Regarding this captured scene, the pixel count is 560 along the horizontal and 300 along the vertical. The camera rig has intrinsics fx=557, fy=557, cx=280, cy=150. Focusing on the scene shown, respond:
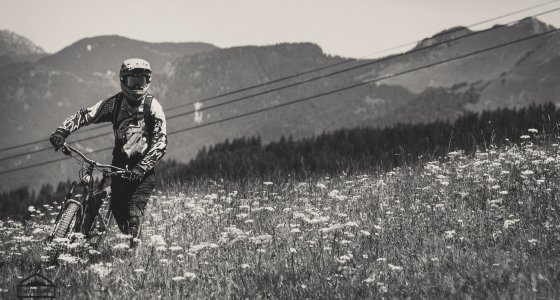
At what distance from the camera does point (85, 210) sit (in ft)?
22.0

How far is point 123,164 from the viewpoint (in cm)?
703

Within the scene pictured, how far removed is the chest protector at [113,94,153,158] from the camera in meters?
6.86

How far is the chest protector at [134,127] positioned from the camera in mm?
6855

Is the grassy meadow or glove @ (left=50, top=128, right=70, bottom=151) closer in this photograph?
the grassy meadow

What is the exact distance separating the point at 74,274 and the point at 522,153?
8683mm

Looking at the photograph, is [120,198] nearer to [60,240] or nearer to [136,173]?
[136,173]

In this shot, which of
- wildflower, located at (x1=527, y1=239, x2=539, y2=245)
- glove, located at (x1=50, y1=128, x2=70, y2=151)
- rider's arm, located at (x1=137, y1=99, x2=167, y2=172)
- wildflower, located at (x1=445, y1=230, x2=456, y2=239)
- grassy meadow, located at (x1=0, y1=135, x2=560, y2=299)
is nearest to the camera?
grassy meadow, located at (x1=0, y1=135, x2=560, y2=299)

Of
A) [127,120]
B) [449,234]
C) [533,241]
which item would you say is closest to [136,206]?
[127,120]

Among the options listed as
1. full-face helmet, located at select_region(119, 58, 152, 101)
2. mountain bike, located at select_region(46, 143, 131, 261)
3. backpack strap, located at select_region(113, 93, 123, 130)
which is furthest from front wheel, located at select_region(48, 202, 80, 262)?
full-face helmet, located at select_region(119, 58, 152, 101)

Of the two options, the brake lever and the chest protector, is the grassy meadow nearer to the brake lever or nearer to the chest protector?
the brake lever

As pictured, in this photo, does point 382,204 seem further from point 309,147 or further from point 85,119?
point 309,147

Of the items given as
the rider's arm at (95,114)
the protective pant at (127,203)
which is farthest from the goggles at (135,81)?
the protective pant at (127,203)

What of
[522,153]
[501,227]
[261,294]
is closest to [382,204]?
[501,227]

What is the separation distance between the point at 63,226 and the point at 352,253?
3.31 m
